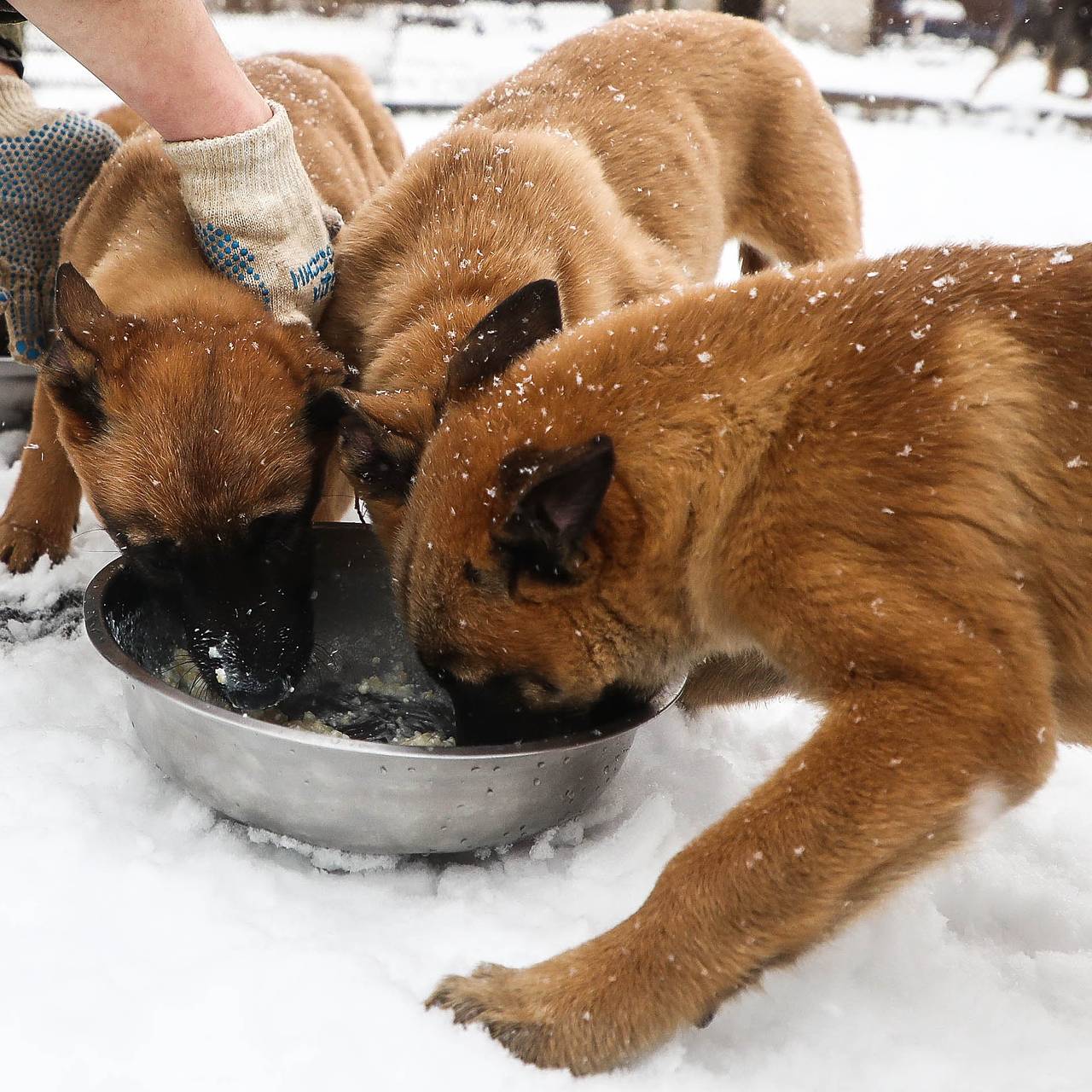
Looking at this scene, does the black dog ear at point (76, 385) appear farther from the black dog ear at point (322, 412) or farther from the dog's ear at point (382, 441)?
the dog's ear at point (382, 441)

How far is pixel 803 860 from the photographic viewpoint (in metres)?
2.12

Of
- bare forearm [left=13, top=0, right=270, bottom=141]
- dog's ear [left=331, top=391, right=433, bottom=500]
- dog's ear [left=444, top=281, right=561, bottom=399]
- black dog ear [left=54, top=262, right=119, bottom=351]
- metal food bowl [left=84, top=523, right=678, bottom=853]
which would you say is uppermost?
bare forearm [left=13, top=0, right=270, bottom=141]

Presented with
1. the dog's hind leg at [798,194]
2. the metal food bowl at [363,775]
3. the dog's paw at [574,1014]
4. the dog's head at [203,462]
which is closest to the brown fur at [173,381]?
the dog's head at [203,462]

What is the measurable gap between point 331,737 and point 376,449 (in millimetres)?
766

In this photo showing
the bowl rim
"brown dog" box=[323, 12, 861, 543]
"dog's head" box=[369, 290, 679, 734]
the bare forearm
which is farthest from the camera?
"brown dog" box=[323, 12, 861, 543]

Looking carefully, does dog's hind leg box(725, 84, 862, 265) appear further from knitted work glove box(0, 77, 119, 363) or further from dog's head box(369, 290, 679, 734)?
dog's head box(369, 290, 679, 734)

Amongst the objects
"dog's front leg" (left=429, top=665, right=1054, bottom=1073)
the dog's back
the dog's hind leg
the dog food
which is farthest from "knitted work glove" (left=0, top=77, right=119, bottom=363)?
"dog's front leg" (left=429, top=665, right=1054, bottom=1073)

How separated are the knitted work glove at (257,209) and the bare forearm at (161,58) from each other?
75 millimetres

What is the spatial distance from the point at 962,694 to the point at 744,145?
3.59m

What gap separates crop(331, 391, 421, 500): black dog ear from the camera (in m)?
2.76

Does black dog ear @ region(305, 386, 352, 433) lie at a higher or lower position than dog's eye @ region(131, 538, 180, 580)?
higher

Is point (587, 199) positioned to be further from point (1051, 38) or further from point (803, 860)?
point (1051, 38)

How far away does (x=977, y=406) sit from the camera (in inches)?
91.3

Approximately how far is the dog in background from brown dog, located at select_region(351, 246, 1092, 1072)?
711 cm
